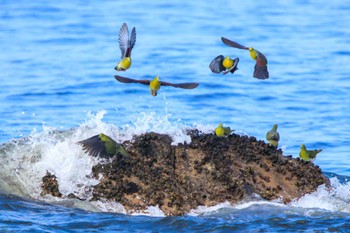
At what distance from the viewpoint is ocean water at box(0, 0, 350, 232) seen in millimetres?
9461

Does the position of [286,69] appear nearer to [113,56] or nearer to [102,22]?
[113,56]

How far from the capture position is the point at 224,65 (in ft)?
34.7

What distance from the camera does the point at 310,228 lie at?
9.07 m

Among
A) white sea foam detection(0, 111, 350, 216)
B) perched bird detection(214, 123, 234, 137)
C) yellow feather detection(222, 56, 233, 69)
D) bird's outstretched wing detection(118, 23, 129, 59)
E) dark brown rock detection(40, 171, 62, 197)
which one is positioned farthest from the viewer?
bird's outstretched wing detection(118, 23, 129, 59)

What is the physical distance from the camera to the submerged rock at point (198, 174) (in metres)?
9.58

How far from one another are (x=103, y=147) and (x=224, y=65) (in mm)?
1628

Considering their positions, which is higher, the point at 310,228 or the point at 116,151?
the point at 116,151

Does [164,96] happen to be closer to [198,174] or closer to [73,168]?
[73,168]

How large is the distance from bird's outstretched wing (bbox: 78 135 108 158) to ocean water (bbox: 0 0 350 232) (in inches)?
8.0

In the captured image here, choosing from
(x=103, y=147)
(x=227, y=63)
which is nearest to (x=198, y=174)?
(x=103, y=147)

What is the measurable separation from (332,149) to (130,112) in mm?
3775

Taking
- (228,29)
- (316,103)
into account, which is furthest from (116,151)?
(228,29)

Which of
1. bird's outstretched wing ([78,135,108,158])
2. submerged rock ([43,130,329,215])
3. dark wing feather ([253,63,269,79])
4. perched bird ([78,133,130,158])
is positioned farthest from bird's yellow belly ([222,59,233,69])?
bird's outstretched wing ([78,135,108,158])

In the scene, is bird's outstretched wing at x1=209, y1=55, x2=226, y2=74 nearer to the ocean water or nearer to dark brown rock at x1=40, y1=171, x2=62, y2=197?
the ocean water
